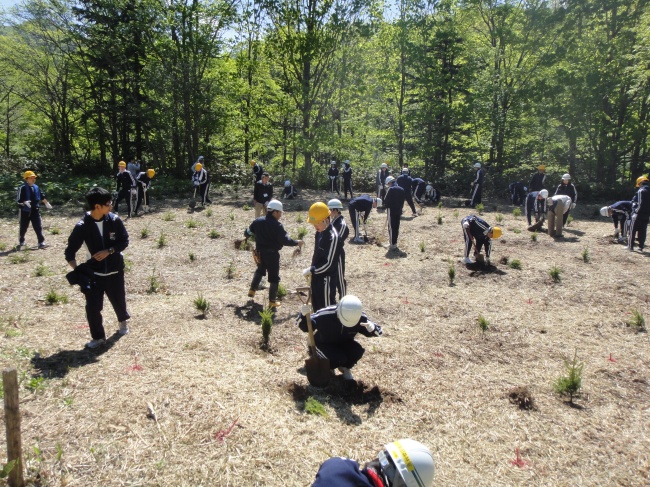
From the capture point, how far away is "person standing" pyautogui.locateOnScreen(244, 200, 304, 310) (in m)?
7.21

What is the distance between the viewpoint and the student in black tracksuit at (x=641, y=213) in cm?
1141

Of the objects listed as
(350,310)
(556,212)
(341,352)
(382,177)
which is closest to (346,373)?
(341,352)

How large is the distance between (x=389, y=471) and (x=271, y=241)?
17.3 feet

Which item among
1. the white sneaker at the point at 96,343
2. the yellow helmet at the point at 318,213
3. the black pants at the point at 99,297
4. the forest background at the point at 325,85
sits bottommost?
the white sneaker at the point at 96,343

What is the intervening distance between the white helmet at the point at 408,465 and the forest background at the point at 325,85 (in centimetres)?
2247

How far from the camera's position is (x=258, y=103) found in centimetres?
2517

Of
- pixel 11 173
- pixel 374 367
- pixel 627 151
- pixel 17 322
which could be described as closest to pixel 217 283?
pixel 17 322

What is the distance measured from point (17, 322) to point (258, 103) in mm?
20601

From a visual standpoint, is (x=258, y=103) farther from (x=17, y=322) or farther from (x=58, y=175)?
(x=17, y=322)

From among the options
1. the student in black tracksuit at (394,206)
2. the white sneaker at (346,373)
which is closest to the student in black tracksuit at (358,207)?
the student in black tracksuit at (394,206)

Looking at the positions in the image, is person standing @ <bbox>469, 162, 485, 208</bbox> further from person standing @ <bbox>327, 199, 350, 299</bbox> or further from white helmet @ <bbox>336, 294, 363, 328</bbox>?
white helmet @ <bbox>336, 294, 363, 328</bbox>

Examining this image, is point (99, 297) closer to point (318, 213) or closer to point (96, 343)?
point (96, 343)

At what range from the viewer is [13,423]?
3.12m

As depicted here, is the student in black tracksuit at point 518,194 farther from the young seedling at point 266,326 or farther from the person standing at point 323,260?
the young seedling at point 266,326
